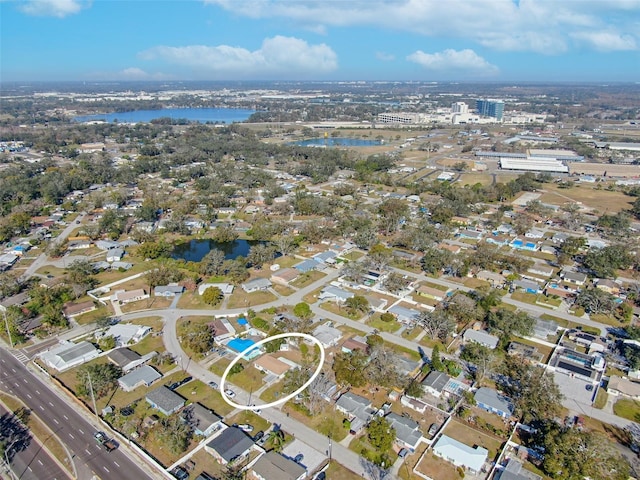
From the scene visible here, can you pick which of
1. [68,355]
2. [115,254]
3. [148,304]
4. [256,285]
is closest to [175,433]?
[68,355]

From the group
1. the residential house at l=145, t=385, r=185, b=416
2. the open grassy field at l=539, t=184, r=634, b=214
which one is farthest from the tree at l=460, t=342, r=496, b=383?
the open grassy field at l=539, t=184, r=634, b=214

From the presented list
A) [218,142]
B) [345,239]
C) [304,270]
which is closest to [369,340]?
[304,270]

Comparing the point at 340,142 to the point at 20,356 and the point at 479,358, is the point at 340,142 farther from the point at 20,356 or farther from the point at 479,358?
the point at 20,356

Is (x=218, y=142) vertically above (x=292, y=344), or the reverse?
(x=218, y=142)

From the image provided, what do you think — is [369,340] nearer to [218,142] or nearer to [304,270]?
[304,270]

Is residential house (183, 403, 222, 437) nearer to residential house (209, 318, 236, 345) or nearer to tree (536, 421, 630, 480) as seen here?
residential house (209, 318, 236, 345)

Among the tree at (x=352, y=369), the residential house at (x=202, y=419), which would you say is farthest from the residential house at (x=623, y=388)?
the residential house at (x=202, y=419)
